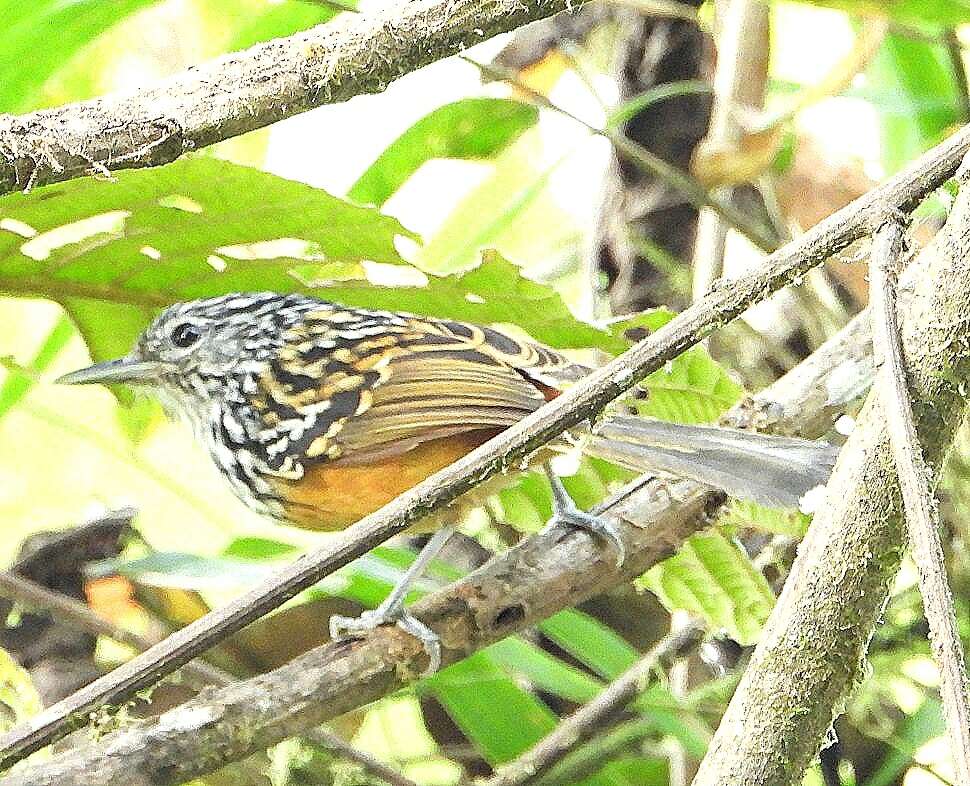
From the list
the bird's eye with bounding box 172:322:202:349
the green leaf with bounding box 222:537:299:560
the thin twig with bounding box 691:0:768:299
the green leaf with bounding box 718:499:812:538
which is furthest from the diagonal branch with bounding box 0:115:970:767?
the thin twig with bounding box 691:0:768:299

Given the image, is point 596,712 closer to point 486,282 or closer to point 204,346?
point 486,282

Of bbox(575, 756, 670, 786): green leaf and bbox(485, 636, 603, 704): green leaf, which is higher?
bbox(485, 636, 603, 704): green leaf

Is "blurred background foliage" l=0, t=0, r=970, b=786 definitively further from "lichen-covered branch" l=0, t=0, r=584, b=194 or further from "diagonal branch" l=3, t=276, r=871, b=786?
"lichen-covered branch" l=0, t=0, r=584, b=194

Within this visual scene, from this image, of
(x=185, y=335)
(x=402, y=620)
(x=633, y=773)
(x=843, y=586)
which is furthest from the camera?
(x=633, y=773)

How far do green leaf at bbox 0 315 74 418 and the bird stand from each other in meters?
0.17

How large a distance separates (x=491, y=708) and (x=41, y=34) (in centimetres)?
135

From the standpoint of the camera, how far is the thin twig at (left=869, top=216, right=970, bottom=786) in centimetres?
75

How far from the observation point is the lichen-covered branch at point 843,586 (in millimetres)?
1028

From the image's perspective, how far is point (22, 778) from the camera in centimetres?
131

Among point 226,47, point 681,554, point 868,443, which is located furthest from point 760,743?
point 226,47

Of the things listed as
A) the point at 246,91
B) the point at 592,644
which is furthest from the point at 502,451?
the point at 592,644

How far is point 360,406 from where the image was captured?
207 centimetres

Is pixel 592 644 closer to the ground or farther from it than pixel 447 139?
closer to the ground

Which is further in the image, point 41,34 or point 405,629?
point 41,34
